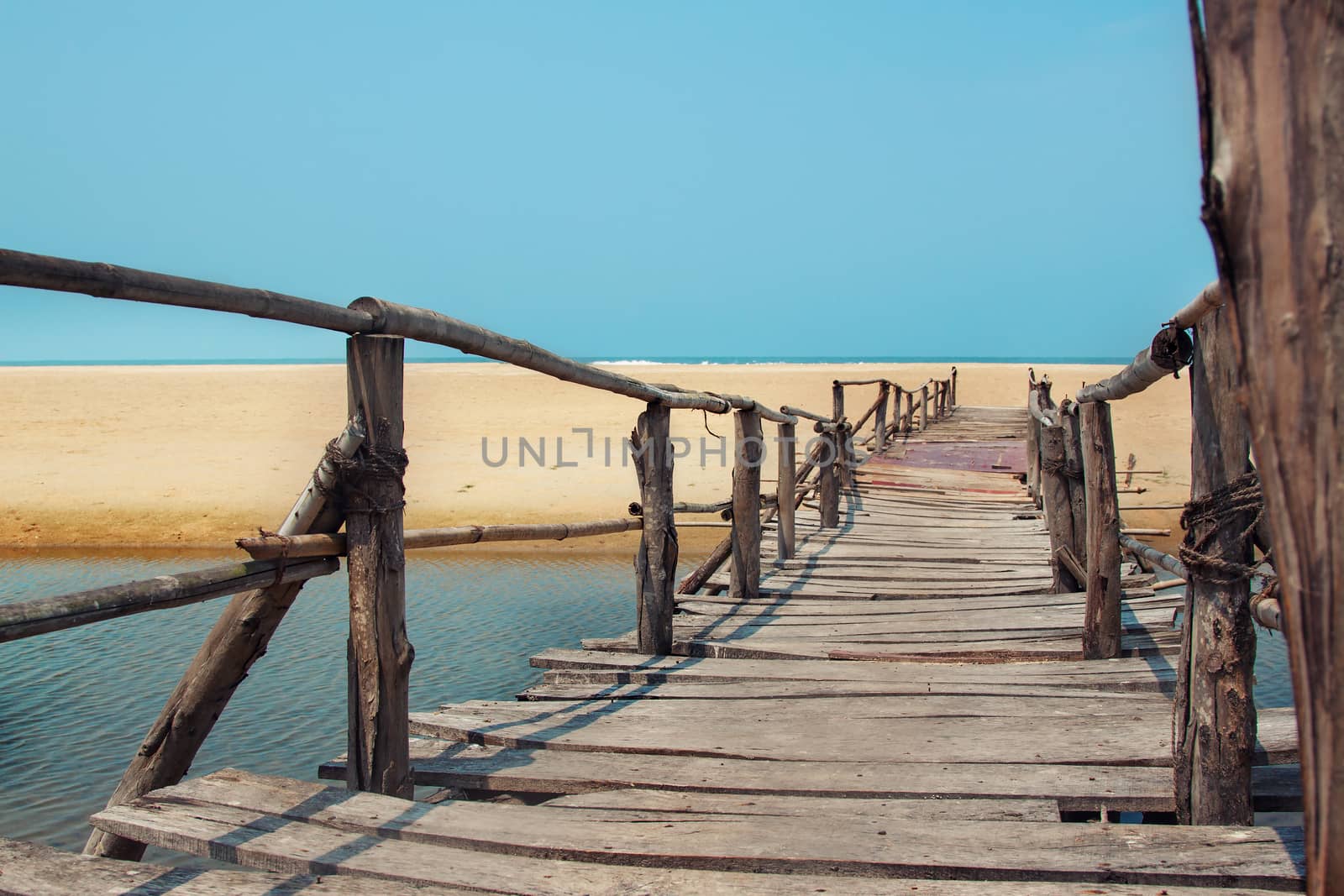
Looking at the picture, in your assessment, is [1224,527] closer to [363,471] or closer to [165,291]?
[363,471]

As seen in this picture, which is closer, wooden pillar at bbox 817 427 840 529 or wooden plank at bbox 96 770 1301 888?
wooden plank at bbox 96 770 1301 888

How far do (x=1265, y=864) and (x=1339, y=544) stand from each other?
136 cm

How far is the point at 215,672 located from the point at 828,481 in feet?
22.3

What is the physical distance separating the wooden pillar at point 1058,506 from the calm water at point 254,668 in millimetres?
3267

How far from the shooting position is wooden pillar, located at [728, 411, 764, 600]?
564cm

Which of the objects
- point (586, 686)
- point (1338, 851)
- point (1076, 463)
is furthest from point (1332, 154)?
point (1076, 463)

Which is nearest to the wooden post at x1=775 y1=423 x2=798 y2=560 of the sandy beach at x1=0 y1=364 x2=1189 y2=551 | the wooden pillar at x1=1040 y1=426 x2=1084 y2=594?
the sandy beach at x1=0 y1=364 x2=1189 y2=551

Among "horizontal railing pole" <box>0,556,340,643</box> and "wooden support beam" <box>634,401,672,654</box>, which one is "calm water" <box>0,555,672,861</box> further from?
"horizontal railing pole" <box>0,556,340,643</box>

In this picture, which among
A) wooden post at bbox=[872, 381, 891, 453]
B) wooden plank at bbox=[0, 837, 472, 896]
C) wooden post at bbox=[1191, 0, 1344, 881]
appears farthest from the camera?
wooden post at bbox=[872, 381, 891, 453]

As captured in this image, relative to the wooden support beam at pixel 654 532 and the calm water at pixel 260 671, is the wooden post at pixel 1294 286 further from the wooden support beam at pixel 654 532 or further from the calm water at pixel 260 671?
the calm water at pixel 260 671

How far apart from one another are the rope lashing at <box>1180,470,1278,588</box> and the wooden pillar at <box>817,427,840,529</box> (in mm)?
6418

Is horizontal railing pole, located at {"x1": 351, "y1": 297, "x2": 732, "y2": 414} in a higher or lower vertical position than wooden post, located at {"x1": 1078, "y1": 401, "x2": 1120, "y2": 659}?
higher

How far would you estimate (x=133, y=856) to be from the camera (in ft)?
8.20

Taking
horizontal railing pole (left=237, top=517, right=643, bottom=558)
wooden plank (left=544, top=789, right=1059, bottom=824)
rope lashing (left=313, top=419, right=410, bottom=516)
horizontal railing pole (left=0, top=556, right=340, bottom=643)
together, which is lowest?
wooden plank (left=544, top=789, right=1059, bottom=824)
